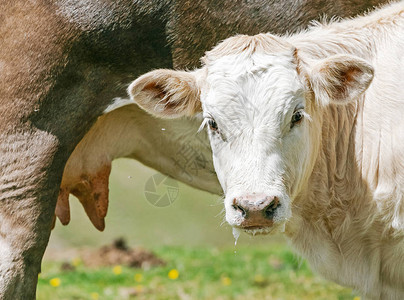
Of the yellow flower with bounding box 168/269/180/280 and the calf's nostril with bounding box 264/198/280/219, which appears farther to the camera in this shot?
the yellow flower with bounding box 168/269/180/280

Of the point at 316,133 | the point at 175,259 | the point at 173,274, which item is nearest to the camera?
the point at 316,133

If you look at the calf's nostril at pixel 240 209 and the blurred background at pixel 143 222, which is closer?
the calf's nostril at pixel 240 209

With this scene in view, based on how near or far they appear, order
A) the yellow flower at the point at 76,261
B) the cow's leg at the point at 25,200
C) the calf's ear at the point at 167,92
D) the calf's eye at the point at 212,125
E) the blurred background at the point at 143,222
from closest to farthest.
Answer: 1. the calf's eye at the point at 212,125
2. the calf's ear at the point at 167,92
3. the cow's leg at the point at 25,200
4. the yellow flower at the point at 76,261
5. the blurred background at the point at 143,222

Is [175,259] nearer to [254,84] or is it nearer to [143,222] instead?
[143,222]

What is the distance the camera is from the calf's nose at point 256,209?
3.44 meters

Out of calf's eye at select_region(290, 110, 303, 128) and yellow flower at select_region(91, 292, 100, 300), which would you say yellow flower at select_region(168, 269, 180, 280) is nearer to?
yellow flower at select_region(91, 292, 100, 300)

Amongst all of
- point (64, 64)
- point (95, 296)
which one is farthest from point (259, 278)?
point (64, 64)

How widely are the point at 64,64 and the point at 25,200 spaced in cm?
83

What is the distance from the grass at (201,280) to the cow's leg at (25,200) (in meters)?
2.24

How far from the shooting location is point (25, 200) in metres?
4.38

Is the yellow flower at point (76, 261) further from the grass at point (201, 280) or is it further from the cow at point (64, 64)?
the cow at point (64, 64)

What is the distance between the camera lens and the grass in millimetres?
6613

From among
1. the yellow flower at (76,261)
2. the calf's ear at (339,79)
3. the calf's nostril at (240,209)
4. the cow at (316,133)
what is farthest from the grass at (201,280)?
the calf's nostril at (240,209)

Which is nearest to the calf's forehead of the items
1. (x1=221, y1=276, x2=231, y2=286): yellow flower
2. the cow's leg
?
the cow's leg
